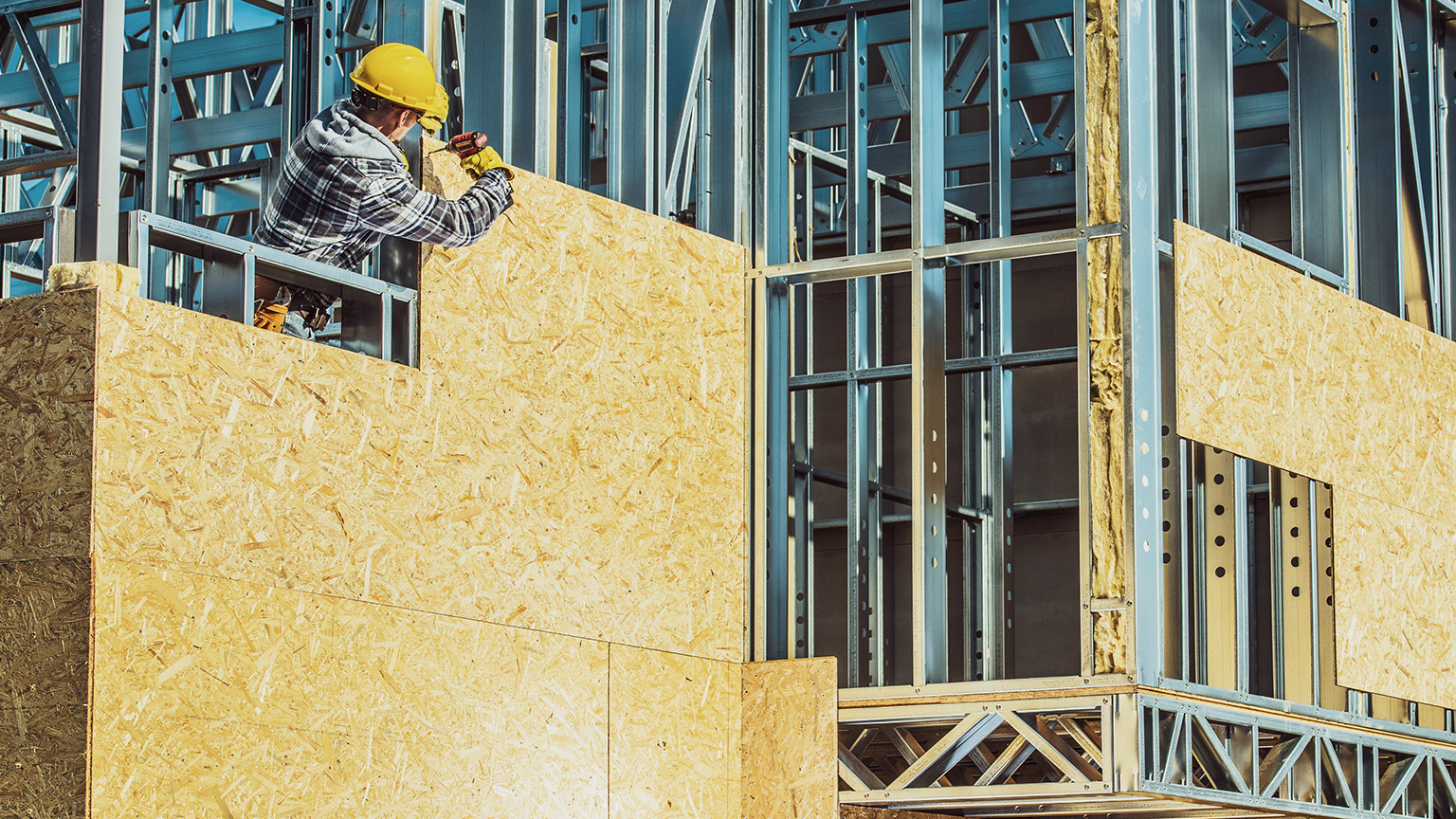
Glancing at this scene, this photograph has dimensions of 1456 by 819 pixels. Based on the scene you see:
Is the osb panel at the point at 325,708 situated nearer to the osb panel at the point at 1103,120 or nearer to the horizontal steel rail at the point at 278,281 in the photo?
the horizontal steel rail at the point at 278,281

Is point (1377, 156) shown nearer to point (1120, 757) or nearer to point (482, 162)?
point (1120, 757)

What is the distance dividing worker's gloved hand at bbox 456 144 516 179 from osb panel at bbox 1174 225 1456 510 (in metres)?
2.88


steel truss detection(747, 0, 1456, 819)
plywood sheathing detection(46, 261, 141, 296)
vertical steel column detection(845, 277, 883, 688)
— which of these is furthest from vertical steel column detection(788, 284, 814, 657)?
plywood sheathing detection(46, 261, 141, 296)

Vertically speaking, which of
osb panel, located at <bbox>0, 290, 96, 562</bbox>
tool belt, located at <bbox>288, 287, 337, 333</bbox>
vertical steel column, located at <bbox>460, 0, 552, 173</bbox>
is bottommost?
osb panel, located at <bbox>0, 290, 96, 562</bbox>

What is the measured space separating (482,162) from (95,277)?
1.76 m

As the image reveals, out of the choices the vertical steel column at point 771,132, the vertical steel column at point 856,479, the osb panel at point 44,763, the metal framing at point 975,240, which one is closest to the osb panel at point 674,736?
the metal framing at point 975,240

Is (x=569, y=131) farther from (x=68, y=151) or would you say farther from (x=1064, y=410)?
(x=1064, y=410)

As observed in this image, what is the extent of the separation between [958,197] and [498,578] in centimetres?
679

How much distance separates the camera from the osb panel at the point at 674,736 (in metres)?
8.71

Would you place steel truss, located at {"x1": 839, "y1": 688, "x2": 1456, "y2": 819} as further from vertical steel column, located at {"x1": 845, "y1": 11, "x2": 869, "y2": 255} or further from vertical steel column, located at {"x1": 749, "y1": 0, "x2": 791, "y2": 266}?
vertical steel column, located at {"x1": 845, "y1": 11, "x2": 869, "y2": 255}

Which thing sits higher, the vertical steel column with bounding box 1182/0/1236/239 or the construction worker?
the vertical steel column with bounding box 1182/0/1236/239

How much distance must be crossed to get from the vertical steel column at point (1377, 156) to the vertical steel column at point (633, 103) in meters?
4.08

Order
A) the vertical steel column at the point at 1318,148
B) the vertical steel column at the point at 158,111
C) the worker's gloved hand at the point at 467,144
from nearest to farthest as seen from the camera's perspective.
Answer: the worker's gloved hand at the point at 467,144 → the vertical steel column at the point at 158,111 → the vertical steel column at the point at 1318,148

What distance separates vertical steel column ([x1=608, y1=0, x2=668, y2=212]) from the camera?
9.45 meters
